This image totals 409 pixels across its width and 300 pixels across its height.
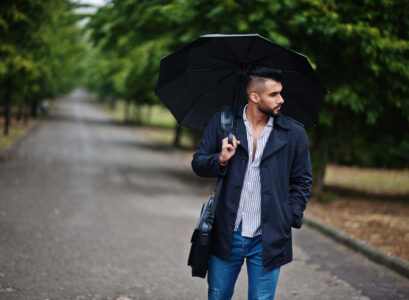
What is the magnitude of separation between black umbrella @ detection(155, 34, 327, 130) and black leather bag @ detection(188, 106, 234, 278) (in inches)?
19.6

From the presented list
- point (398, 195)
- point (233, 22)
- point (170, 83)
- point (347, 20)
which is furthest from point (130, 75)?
point (170, 83)

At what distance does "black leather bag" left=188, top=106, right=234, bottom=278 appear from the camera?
2.95 metres

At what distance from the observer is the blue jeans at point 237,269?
2.99m

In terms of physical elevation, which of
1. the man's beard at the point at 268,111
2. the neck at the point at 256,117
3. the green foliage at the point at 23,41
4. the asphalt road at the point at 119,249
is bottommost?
the asphalt road at the point at 119,249

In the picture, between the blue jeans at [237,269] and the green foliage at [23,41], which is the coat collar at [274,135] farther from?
the green foliage at [23,41]

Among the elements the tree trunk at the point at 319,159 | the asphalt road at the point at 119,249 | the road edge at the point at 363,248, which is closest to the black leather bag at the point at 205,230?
the asphalt road at the point at 119,249

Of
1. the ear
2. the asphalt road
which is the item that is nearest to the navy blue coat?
the ear

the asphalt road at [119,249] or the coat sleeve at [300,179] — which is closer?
the coat sleeve at [300,179]

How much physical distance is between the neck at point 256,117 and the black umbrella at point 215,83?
15.7 inches

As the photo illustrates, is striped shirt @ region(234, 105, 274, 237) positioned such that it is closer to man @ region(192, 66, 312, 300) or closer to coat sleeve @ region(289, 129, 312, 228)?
man @ region(192, 66, 312, 300)

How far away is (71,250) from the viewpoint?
6375 mm

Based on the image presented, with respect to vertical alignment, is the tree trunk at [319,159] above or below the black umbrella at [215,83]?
below

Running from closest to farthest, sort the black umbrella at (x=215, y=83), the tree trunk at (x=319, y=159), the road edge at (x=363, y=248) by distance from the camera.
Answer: the black umbrella at (x=215, y=83)
the road edge at (x=363, y=248)
the tree trunk at (x=319, y=159)

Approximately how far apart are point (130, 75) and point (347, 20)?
6502 mm
